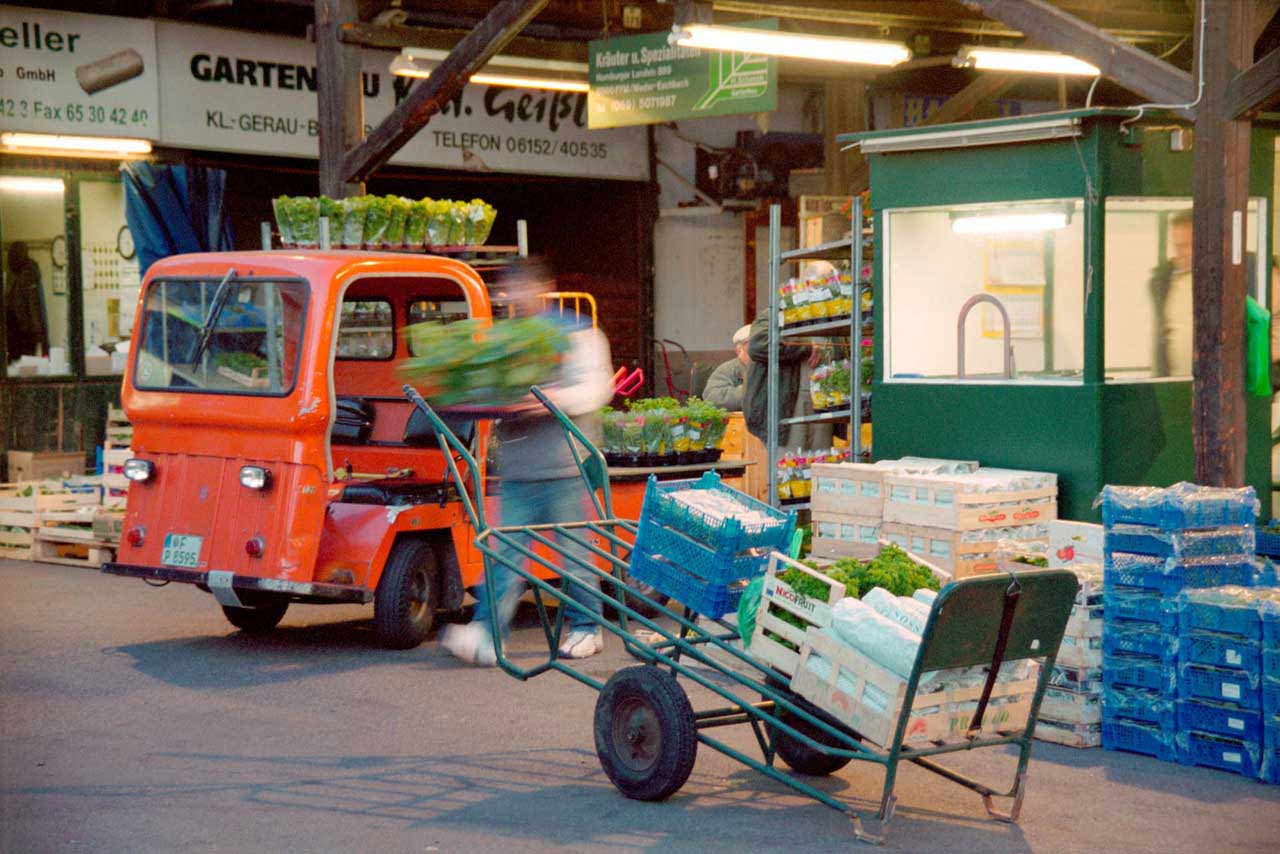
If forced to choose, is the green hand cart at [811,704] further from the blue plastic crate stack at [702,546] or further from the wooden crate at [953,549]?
the wooden crate at [953,549]

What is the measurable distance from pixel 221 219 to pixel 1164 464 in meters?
9.01

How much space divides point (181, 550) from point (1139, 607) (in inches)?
210

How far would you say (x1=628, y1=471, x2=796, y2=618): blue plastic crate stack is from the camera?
6383mm

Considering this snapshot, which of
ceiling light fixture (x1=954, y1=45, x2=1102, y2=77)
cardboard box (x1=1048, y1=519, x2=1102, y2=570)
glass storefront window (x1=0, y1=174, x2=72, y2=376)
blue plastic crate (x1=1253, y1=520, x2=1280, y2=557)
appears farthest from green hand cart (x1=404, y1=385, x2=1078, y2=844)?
glass storefront window (x1=0, y1=174, x2=72, y2=376)

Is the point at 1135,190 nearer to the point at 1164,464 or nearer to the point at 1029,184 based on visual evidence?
the point at 1029,184

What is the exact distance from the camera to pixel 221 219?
15008 mm

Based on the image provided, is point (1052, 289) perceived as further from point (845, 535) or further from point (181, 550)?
point (181, 550)

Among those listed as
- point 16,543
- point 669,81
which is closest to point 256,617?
point 16,543

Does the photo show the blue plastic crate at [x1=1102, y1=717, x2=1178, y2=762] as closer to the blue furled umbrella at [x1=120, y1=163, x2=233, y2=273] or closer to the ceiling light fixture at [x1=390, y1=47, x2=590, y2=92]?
the ceiling light fixture at [x1=390, y1=47, x2=590, y2=92]

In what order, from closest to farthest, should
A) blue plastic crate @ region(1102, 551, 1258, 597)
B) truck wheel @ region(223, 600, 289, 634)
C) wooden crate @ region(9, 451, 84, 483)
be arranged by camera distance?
blue plastic crate @ region(1102, 551, 1258, 597)
truck wheel @ region(223, 600, 289, 634)
wooden crate @ region(9, 451, 84, 483)

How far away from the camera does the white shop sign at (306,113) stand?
14867 mm

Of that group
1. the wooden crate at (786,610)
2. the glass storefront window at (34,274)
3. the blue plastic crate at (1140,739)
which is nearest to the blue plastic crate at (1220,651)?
the blue plastic crate at (1140,739)

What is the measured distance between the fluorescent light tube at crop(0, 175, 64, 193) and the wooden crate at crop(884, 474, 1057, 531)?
30.0 feet

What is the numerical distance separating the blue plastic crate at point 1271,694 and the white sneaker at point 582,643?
374 cm
